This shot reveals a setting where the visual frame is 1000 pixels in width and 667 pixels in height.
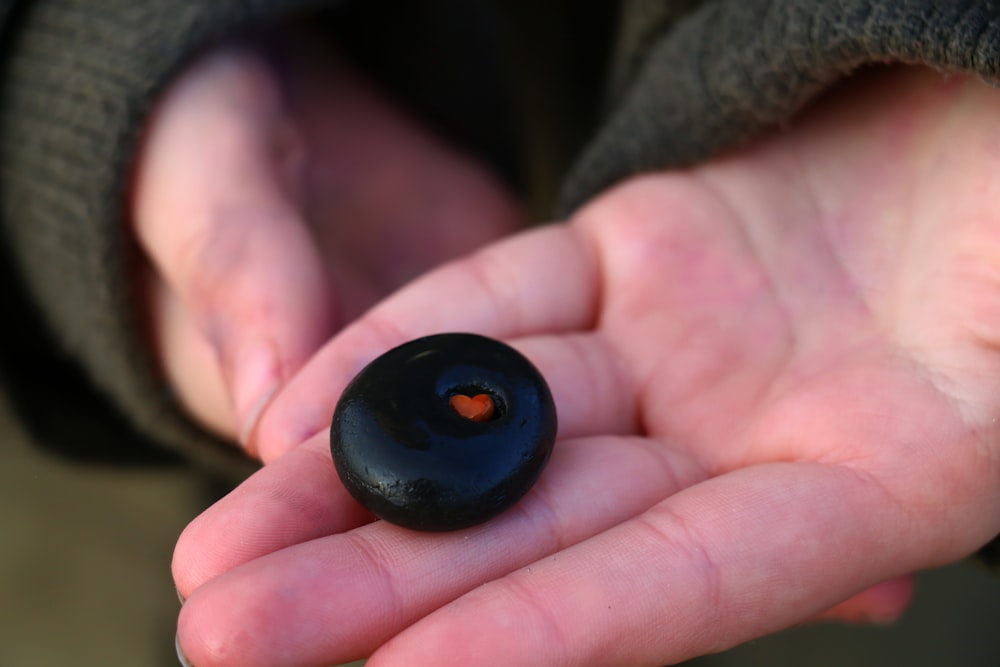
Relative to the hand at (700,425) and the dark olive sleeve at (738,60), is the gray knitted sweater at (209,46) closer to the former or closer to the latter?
the dark olive sleeve at (738,60)

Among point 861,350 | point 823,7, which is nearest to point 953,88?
point 823,7

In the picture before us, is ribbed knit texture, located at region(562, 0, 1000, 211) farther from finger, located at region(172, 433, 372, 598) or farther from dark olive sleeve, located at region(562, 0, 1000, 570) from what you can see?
finger, located at region(172, 433, 372, 598)

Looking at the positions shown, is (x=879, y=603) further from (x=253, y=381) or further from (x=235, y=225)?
(x=235, y=225)

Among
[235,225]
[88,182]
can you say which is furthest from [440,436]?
[88,182]

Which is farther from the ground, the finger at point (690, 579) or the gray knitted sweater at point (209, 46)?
the gray knitted sweater at point (209, 46)

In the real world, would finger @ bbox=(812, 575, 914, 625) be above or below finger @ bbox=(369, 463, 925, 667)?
below

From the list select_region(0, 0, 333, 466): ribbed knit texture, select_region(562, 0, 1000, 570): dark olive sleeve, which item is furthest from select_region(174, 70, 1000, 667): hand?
select_region(0, 0, 333, 466): ribbed knit texture

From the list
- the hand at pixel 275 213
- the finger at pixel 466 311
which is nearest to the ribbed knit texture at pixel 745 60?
the finger at pixel 466 311
